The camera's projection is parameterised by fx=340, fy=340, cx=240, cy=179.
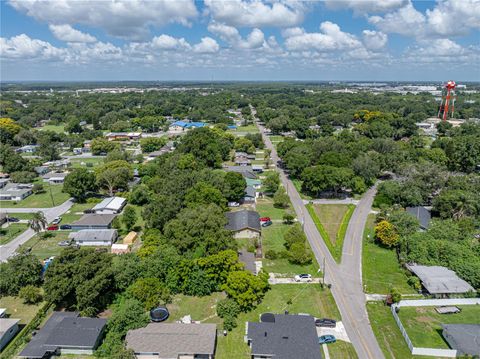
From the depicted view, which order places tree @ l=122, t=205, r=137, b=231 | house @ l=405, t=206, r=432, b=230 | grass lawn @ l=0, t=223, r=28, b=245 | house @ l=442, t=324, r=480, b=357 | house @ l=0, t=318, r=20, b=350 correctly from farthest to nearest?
tree @ l=122, t=205, r=137, b=231
house @ l=405, t=206, r=432, b=230
grass lawn @ l=0, t=223, r=28, b=245
house @ l=0, t=318, r=20, b=350
house @ l=442, t=324, r=480, b=357

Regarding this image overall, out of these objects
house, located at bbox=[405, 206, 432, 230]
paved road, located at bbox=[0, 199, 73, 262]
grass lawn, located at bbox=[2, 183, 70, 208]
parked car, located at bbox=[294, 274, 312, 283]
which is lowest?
grass lawn, located at bbox=[2, 183, 70, 208]

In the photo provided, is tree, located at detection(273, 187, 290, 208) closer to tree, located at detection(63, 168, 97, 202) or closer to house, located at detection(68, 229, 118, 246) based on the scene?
house, located at detection(68, 229, 118, 246)

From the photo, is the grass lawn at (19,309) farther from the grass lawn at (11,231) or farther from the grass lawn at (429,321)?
the grass lawn at (429,321)

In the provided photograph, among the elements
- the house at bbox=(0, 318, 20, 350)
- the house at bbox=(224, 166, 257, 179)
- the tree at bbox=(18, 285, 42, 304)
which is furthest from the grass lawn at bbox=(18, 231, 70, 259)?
the house at bbox=(224, 166, 257, 179)

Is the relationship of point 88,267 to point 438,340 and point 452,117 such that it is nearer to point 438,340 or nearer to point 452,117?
point 438,340

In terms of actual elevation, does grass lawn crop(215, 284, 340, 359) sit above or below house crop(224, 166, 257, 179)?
below

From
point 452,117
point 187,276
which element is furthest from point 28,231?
point 452,117
